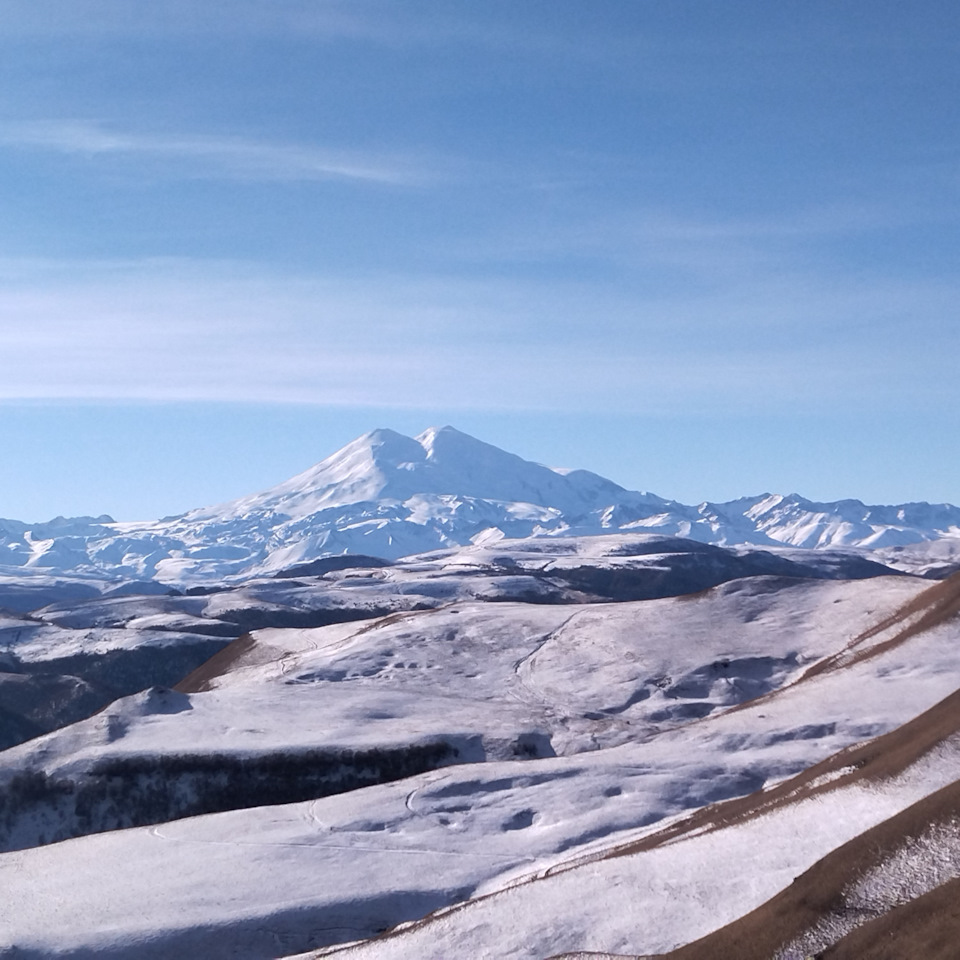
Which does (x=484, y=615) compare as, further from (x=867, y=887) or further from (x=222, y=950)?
(x=867, y=887)

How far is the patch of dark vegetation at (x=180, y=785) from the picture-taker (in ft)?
159

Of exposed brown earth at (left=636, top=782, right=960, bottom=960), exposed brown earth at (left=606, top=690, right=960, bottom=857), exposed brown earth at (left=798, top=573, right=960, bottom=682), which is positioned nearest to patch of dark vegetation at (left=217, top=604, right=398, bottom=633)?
exposed brown earth at (left=798, top=573, right=960, bottom=682)

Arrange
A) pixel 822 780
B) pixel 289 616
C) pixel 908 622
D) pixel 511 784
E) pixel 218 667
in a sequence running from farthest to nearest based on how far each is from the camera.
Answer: pixel 289 616
pixel 218 667
pixel 908 622
pixel 511 784
pixel 822 780

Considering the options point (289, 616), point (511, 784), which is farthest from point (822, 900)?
point (289, 616)

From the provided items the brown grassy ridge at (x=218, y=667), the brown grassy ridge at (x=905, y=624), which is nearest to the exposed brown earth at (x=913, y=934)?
the brown grassy ridge at (x=905, y=624)

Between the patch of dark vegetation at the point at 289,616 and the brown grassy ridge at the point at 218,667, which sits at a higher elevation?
the brown grassy ridge at the point at 218,667

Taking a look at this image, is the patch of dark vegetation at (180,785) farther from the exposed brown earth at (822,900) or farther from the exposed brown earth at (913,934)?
the exposed brown earth at (913,934)

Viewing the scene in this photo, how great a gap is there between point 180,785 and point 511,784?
16.1 m

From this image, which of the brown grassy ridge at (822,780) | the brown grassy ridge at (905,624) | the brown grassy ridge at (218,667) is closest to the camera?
the brown grassy ridge at (822,780)

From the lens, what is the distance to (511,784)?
41.4 m

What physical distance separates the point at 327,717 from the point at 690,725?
18.2 metres

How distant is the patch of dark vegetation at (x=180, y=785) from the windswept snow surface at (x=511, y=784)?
31cm

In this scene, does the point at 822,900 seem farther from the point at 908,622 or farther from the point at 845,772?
the point at 908,622

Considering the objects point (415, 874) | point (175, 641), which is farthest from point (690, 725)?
point (175, 641)
